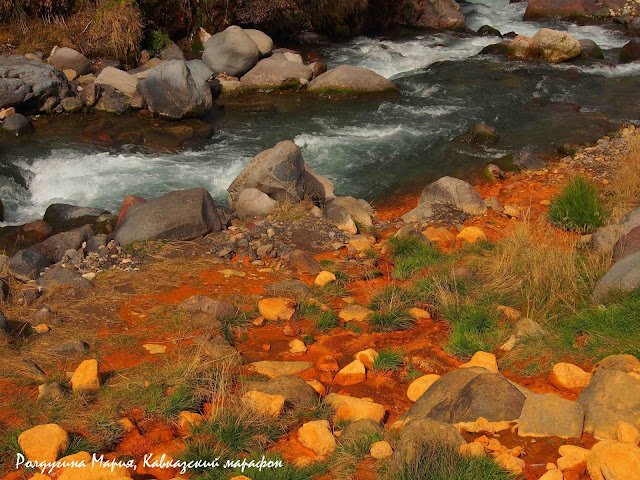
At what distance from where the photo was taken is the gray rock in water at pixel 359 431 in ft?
13.7

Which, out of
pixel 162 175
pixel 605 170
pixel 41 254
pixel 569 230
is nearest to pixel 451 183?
pixel 569 230

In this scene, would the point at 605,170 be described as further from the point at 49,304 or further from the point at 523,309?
the point at 49,304

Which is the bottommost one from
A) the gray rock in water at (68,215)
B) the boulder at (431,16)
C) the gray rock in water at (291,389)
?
the gray rock in water at (68,215)

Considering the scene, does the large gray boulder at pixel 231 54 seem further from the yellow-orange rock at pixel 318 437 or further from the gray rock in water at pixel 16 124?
the yellow-orange rock at pixel 318 437

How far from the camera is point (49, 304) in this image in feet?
20.9

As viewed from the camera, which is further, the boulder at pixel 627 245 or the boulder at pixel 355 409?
the boulder at pixel 627 245

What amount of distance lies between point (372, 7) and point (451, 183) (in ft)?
37.2

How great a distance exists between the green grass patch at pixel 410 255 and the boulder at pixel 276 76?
7.53 m

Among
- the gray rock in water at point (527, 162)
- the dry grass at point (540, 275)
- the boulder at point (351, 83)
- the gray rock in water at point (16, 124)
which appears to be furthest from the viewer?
the boulder at point (351, 83)

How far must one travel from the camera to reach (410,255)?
25.0 ft

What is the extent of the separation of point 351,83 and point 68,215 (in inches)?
273

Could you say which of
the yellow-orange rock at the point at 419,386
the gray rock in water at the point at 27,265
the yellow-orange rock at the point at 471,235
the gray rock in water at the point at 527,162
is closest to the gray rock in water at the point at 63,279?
the gray rock in water at the point at 27,265

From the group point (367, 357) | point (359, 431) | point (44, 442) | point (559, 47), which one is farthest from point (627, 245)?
point (559, 47)

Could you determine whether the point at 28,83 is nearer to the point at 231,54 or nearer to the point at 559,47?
the point at 231,54
